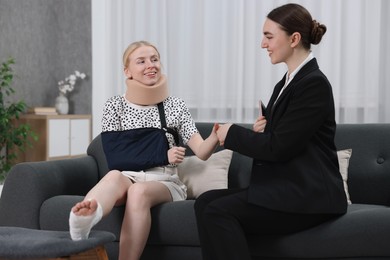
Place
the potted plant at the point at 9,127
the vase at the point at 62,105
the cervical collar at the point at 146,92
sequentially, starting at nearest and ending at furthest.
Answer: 1. the cervical collar at the point at 146,92
2. the potted plant at the point at 9,127
3. the vase at the point at 62,105

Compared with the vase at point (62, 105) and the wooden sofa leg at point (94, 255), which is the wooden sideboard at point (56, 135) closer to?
the vase at point (62, 105)

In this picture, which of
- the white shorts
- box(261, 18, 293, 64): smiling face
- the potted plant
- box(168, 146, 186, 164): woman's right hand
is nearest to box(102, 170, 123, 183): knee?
the white shorts

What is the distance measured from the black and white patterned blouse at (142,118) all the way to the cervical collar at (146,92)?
0.04 meters

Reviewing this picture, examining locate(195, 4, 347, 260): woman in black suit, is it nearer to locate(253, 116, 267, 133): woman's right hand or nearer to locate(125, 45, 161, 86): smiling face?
locate(253, 116, 267, 133): woman's right hand

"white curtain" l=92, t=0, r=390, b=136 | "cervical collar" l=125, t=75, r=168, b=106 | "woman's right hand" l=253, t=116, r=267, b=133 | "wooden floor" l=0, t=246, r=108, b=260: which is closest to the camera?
"wooden floor" l=0, t=246, r=108, b=260

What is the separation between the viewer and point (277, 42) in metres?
2.30

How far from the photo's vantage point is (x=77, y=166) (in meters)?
3.11

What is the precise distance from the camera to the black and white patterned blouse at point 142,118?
2930 millimetres

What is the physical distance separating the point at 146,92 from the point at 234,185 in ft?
2.25

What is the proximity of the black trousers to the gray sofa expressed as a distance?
3.5 inches

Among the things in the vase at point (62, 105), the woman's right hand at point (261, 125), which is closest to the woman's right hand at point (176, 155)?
the woman's right hand at point (261, 125)

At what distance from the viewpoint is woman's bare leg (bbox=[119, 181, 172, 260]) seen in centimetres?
250

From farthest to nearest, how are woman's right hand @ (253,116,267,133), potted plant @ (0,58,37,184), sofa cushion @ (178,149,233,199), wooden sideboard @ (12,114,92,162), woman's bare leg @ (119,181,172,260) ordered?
wooden sideboard @ (12,114,92,162) → potted plant @ (0,58,37,184) → sofa cushion @ (178,149,233,199) → woman's bare leg @ (119,181,172,260) → woman's right hand @ (253,116,267,133)

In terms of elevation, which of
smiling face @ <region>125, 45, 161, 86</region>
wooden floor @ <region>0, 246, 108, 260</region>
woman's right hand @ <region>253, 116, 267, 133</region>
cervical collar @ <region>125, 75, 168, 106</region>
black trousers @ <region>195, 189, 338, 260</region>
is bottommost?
wooden floor @ <region>0, 246, 108, 260</region>
